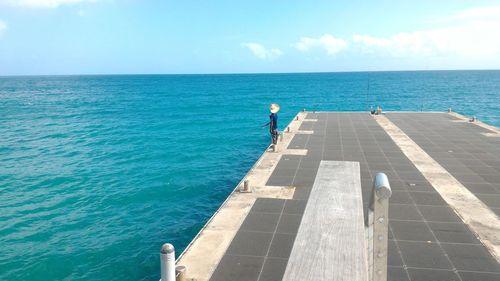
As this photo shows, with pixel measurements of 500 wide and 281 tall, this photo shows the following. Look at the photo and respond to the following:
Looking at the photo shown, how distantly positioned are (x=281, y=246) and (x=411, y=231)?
135 inches

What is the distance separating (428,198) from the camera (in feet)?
37.9

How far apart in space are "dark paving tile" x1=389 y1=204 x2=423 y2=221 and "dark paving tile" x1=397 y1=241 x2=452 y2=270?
1447mm

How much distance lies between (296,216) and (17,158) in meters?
24.2

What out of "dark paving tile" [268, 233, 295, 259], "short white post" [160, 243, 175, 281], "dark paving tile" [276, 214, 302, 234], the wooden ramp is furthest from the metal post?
"dark paving tile" [276, 214, 302, 234]

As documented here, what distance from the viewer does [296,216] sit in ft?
33.8

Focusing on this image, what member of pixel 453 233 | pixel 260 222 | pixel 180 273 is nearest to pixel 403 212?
pixel 453 233

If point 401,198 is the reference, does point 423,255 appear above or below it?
below

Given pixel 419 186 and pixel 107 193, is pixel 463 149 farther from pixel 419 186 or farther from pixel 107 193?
pixel 107 193

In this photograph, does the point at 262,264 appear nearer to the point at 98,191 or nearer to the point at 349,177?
the point at 349,177

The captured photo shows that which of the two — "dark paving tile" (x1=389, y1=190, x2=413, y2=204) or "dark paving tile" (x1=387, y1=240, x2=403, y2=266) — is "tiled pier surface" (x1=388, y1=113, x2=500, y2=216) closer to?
"dark paving tile" (x1=389, y1=190, x2=413, y2=204)

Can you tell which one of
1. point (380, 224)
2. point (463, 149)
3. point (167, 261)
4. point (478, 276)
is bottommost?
point (478, 276)

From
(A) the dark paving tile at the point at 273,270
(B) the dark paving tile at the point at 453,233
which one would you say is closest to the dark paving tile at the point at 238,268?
(A) the dark paving tile at the point at 273,270

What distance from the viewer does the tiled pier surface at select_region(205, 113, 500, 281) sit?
7.62m

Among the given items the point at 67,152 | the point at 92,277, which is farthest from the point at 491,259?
the point at 67,152
